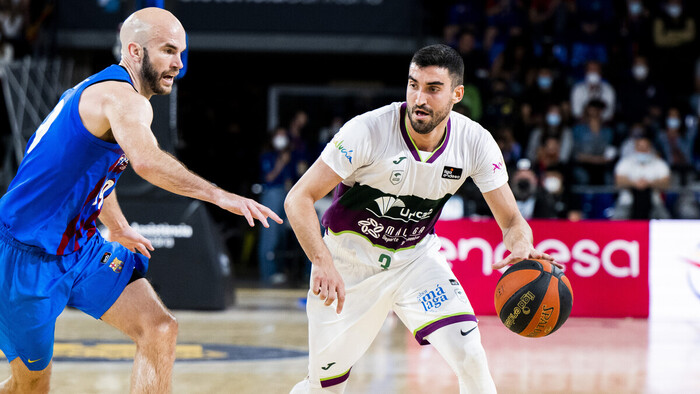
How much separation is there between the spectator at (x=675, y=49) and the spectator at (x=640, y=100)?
2.68 feet

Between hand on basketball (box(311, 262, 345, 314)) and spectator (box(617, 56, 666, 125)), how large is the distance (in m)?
11.2

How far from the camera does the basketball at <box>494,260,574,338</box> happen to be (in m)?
4.48

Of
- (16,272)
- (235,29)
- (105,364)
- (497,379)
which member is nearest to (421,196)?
(16,272)

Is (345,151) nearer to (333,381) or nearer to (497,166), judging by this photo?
(497,166)

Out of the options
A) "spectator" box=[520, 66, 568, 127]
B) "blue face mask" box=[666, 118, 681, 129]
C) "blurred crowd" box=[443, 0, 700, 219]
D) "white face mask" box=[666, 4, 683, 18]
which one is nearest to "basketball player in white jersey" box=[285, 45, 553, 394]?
"blurred crowd" box=[443, 0, 700, 219]

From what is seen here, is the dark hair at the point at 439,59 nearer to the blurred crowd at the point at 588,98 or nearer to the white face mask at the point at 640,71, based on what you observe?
the blurred crowd at the point at 588,98

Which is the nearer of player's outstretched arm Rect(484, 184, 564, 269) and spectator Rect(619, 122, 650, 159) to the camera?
player's outstretched arm Rect(484, 184, 564, 269)

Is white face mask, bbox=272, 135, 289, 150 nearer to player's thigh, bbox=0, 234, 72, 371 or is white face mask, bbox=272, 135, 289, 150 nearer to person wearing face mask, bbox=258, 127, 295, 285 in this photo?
person wearing face mask, bbox=258, 127, 295, 285

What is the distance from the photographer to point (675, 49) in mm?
15469

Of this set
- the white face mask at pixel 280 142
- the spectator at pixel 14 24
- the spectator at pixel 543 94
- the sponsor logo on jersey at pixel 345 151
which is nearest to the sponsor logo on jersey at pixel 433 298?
the sponsor logo on jersey at pixel 345 151

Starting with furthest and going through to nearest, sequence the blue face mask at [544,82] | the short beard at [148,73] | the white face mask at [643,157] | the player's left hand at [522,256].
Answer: the blue face mask at [544,82] < the white face mask at [643,157] < the player's left hand at [522,256] < the short beard at [148,73]

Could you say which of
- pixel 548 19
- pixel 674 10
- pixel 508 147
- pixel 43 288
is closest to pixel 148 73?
pixel 43 288

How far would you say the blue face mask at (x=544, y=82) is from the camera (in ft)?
48.0

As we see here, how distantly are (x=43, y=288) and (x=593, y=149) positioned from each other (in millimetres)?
10580
